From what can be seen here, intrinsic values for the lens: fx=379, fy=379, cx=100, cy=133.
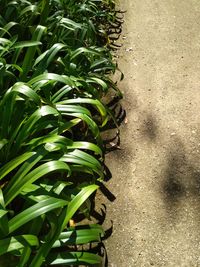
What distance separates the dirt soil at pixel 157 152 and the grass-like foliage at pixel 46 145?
0.25 m

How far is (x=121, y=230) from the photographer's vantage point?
2555 millimetres

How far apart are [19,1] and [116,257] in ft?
7.68

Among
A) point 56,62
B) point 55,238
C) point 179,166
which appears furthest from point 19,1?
point 55,238

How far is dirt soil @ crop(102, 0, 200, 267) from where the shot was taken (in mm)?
2482

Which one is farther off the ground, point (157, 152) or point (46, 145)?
point (46, 145)

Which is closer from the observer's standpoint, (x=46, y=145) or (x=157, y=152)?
(x=46, y=145)

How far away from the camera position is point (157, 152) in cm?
310

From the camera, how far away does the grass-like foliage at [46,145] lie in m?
2.04

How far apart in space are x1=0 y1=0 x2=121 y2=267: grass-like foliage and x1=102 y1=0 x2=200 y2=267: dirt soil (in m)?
0.25

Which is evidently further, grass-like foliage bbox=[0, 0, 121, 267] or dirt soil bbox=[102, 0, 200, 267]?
dirt soil bbox=[102, 0, 200, 267]

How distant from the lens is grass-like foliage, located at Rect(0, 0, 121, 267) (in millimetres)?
2039

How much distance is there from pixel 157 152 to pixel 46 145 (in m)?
1.15

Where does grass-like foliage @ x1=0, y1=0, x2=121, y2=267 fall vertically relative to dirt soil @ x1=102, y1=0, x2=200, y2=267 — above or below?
above

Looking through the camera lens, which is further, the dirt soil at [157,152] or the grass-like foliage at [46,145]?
the dirt soil at [157,152]
